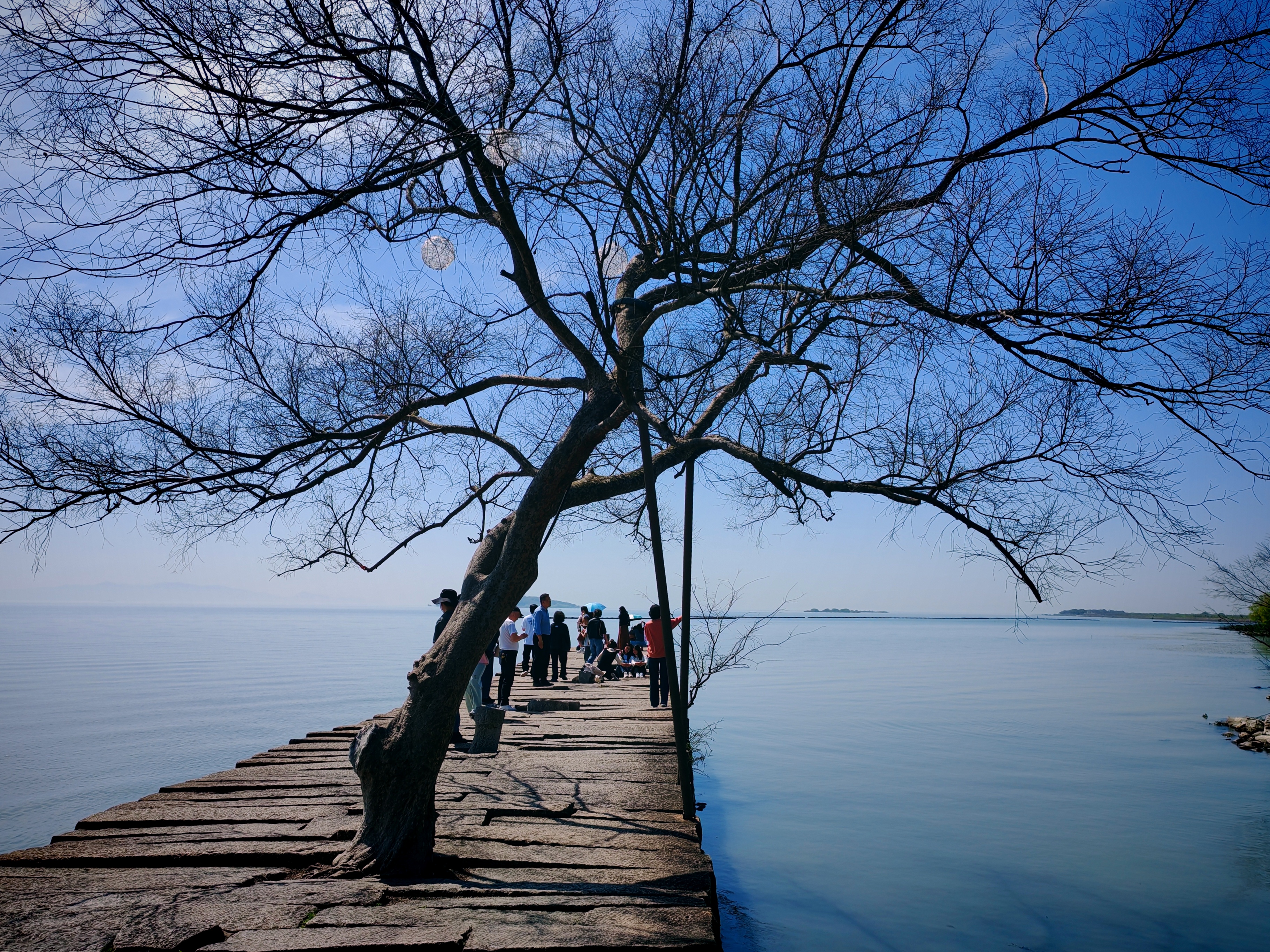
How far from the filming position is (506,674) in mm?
13672

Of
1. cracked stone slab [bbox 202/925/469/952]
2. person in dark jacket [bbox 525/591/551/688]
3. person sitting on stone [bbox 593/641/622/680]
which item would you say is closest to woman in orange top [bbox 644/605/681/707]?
person in dark jacket [bbox 525/591/551/688]

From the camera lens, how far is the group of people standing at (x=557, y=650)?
36.1 ft

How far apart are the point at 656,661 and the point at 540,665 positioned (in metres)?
4.53

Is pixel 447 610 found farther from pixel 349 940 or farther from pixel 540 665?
pixel 540 665

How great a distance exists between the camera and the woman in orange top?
12.4m

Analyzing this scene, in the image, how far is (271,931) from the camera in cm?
414

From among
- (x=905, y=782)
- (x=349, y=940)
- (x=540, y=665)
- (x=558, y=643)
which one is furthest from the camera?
(x=558, y=643)

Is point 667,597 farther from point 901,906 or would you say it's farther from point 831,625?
point 831,625

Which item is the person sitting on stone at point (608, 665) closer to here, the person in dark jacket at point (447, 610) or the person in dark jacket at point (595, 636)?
the person in dark jacket at point (595, 636)

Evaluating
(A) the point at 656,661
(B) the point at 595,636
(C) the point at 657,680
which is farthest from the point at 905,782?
(B) the point at 595,636

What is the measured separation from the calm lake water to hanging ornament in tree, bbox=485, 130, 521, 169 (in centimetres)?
484

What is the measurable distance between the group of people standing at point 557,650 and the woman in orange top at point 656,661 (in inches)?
0.5

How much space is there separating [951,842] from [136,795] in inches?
559

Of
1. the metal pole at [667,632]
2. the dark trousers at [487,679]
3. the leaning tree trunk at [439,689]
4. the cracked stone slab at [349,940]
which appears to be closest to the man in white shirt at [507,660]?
the dark trousers at [487,679]
